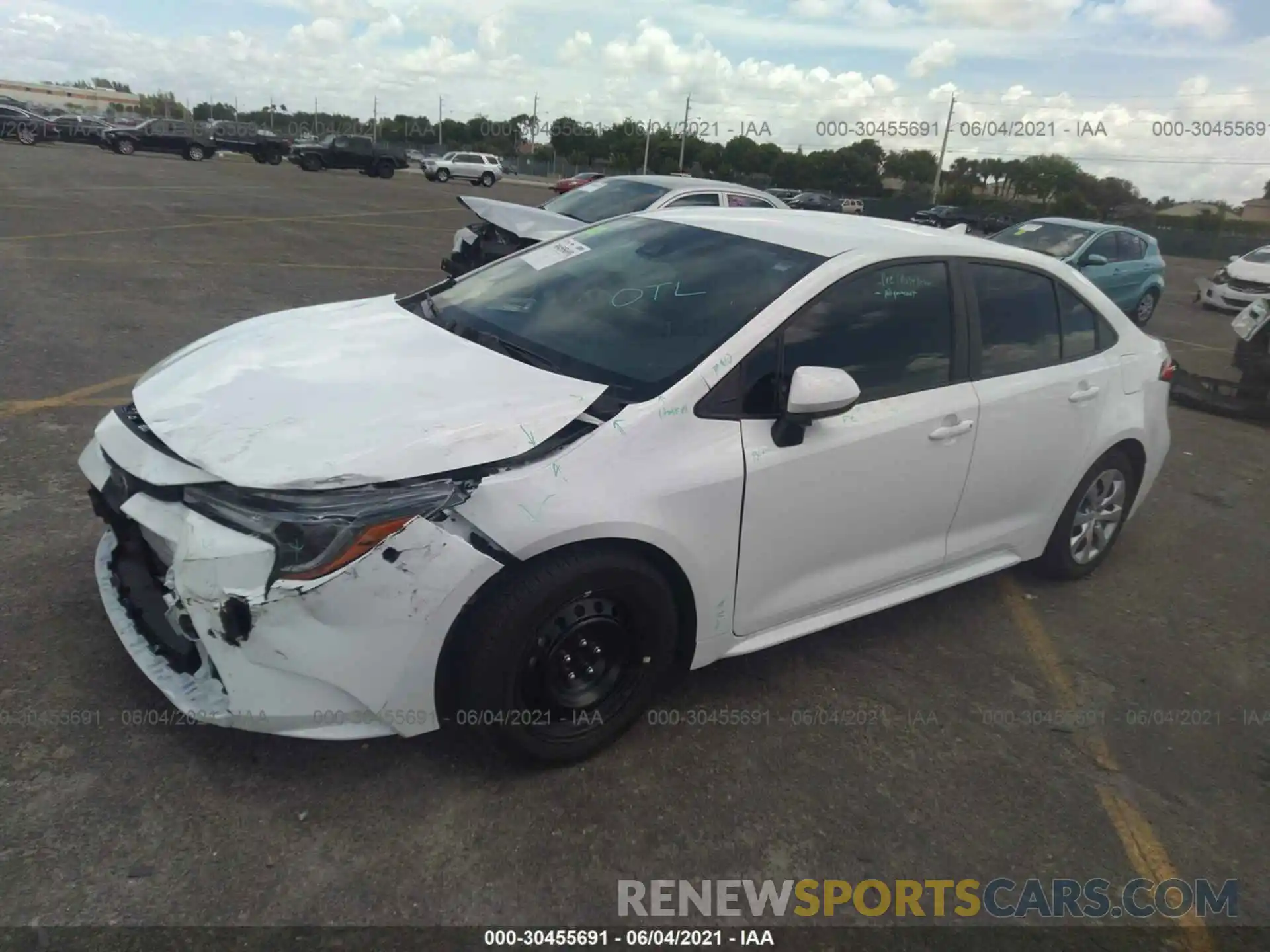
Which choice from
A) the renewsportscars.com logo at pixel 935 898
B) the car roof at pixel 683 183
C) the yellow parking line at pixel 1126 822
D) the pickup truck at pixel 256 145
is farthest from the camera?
the pickup truck at pixel 256 145

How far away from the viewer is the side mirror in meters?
2.77

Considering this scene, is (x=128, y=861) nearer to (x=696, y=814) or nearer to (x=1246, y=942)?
(x=696, y=814)

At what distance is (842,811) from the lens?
2.74m

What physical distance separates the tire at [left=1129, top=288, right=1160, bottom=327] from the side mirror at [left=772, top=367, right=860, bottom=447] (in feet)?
40.5

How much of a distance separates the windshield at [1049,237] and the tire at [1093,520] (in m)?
8.01

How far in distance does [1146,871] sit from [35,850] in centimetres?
308

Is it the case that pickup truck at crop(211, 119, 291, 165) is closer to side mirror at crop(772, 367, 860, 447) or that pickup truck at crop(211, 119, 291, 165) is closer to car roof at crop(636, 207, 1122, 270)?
car roof at crop(636, 207, 1122, 270)

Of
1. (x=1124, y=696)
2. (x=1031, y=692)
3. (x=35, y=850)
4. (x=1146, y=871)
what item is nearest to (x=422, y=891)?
(x=35, y=850)

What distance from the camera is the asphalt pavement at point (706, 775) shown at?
229 cm

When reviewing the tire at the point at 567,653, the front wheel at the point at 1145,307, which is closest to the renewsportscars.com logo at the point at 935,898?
the tire at the point at 567,653

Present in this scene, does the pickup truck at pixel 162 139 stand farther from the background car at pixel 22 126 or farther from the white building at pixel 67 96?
the white building at pixel 67 96

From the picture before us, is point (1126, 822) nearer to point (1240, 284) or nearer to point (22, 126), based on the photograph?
point (1240, 284)

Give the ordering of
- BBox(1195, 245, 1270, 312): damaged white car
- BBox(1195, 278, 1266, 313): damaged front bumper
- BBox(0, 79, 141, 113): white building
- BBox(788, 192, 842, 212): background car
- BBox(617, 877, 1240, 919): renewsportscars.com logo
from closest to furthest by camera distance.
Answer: BBox(617, 877, 1240, 919): renewsportscars.com logo → BBox(1195, 245, 1270, 312): damaged white car → BBox(1195, 278, 1266, 313): damaged front bumper → BBox(788, 192, 842, 212): background car → BBox(0, 79, 141, 113): white building

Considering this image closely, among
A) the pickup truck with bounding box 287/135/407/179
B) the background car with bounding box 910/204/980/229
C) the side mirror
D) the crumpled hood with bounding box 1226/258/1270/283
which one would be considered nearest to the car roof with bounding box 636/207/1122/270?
the side mirror
